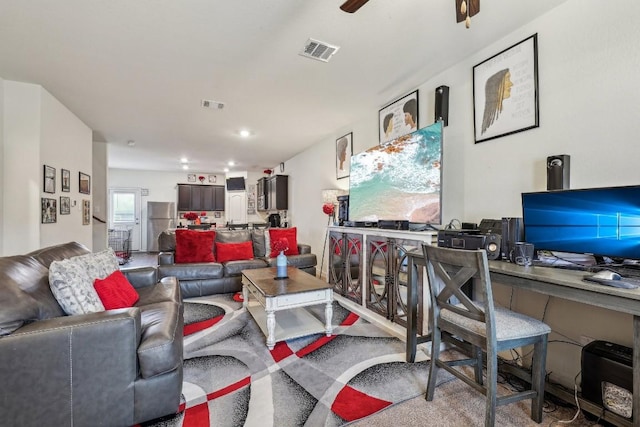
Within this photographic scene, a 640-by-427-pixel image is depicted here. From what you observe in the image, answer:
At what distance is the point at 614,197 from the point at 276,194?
6.12 meters

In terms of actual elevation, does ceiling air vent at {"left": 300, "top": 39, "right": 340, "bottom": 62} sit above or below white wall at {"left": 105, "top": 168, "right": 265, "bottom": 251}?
above

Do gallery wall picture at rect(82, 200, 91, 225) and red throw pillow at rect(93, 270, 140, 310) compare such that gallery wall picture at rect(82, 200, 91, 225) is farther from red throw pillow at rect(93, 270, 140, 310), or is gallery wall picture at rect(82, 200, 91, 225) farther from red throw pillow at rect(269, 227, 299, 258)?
red throw pillow at rect(93, 270, 140, 310)

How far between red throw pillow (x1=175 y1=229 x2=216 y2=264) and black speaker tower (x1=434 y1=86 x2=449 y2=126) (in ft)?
11.4

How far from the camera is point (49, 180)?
3.39 m

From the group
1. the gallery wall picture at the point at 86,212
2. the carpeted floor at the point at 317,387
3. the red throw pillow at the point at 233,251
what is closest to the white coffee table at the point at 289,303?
the carpeted floor at the point at 317,387

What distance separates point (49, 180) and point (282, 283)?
3003 mm

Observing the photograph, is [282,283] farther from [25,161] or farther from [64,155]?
[64,155]

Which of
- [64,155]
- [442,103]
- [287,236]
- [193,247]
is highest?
[442,103]

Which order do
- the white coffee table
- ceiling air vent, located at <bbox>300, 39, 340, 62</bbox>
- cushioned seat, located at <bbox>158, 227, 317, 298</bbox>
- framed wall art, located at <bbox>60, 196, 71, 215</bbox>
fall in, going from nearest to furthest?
ceiling air vent, located at <bbox>300, 39, 340, 62</bbox>
the white coffee table
framed wall art, located at <bbox>60, 196, 71, 215</bbox>
cushioned seat, located at <bbox>158, 227, 317, 298</bbox>

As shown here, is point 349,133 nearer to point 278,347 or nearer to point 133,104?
point 133,104

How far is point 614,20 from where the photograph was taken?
1719mm

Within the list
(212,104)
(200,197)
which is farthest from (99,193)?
(200,197)

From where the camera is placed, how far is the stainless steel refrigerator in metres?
8.82

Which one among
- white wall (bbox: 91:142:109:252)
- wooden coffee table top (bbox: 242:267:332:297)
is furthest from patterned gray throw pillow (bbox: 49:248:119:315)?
white wall (bbox: 91:142:109:252)
